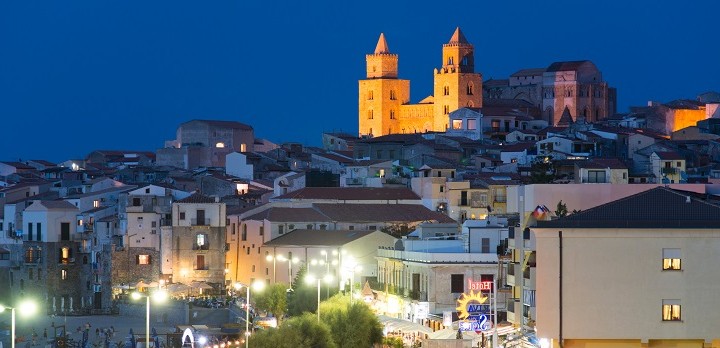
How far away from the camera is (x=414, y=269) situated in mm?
57938

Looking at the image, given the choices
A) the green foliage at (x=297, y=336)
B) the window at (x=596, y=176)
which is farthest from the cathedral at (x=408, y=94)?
the green foliage at (x=297, y=336)

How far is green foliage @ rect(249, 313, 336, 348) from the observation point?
138 feet

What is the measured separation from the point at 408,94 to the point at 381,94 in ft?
9.40

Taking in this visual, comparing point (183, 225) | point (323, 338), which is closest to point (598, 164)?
point (183, 225)

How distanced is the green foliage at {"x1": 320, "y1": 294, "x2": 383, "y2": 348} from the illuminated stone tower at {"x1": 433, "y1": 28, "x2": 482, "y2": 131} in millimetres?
95313

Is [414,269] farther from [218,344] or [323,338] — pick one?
[323,338]

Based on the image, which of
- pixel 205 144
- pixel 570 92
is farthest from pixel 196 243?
pixel 570 92

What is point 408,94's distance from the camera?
152m

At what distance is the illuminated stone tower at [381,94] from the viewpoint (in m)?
149

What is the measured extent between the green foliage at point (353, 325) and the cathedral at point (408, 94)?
9664 cm

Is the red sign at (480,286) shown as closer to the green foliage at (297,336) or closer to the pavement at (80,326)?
the green foliage at (297,336)

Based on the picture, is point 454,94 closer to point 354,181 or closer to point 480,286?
point 354,181

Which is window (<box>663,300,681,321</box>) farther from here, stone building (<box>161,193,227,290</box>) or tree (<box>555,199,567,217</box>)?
stone building (<box>161,193,227,290</box>)

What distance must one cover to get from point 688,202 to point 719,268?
1465mm
